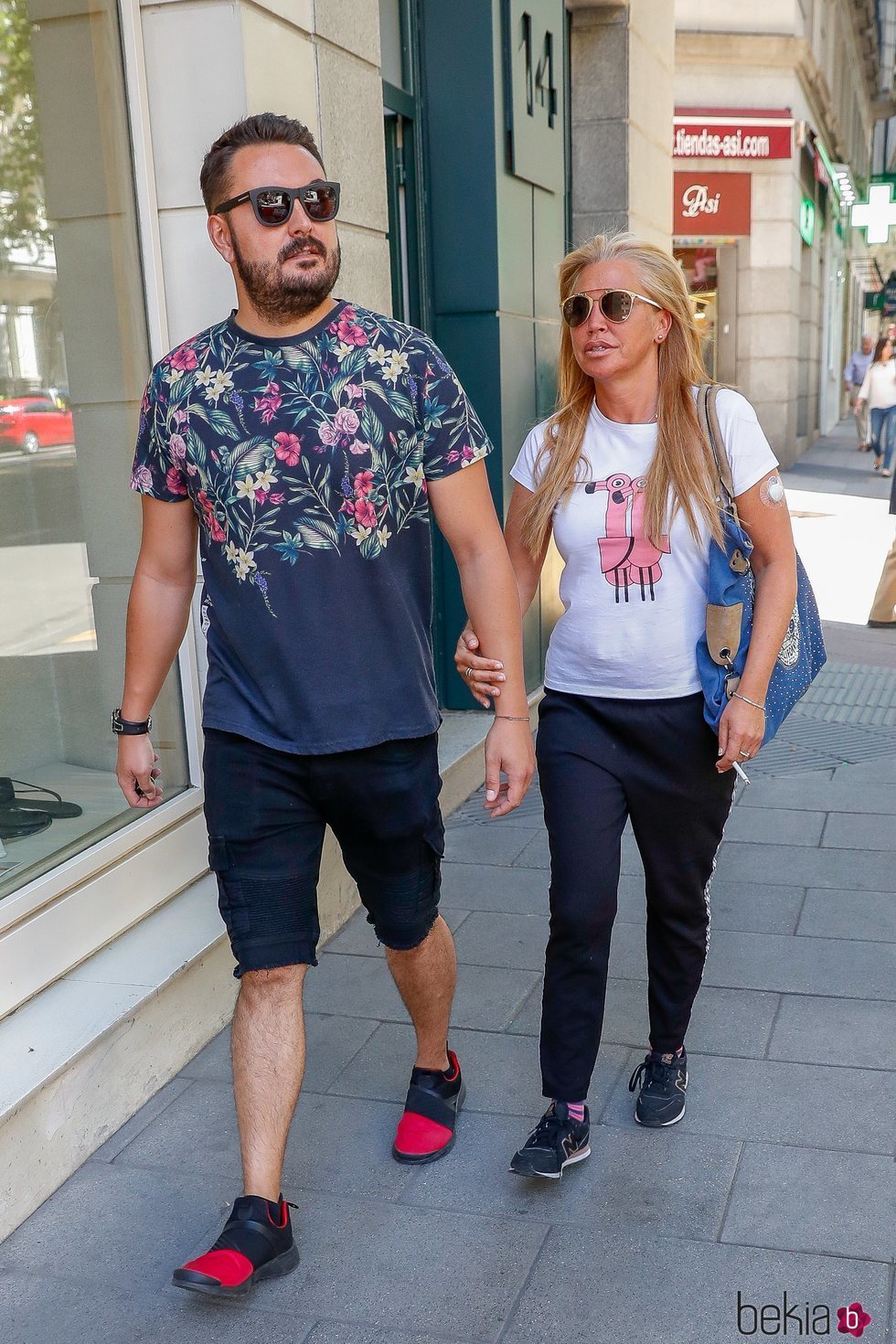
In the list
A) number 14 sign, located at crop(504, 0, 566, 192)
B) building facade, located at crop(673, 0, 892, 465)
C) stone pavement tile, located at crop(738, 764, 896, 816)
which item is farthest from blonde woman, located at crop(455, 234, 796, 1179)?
building facade, located at crop(673, 0, 892, 465)

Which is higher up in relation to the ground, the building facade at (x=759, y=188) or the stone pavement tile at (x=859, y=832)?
the building facade at (x=759, y=188)

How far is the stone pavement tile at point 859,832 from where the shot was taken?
513cm

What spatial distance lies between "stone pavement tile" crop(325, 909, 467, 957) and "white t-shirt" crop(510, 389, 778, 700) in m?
1.72

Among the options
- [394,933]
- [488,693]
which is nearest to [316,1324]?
[394,933]

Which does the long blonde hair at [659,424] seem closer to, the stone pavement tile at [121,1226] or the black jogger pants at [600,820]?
the black jogger pants at [600,820]

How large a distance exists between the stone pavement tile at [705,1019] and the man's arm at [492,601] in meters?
1.18

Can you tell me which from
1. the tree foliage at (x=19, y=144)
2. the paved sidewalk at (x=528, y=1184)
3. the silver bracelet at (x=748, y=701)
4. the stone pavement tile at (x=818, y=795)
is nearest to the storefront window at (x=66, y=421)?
the tree foliage at (x=19, y=144)

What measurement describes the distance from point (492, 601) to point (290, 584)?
1.41ft

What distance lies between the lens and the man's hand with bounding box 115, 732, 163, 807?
116 inches

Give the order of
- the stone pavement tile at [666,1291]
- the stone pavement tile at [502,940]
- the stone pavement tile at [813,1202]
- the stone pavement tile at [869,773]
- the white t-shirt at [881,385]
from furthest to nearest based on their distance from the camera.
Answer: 1. the white t-shirt at [881,385]
2. the stone pavement tile at [869,773]
3. the stone pavement tile at [502,940]
4. the stone pavement tile at [813,1202]
5. the stone pavement tile at [666,1291]

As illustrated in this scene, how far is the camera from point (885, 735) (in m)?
6.70

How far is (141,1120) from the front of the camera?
11.1 feet

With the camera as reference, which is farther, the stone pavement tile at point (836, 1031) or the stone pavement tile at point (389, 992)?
the stone pavement tile at point (389, 992)

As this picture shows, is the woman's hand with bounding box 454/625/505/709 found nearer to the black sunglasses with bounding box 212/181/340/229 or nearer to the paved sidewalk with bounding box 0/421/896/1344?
the black sunglasses with bounding box 212/181/340/229
